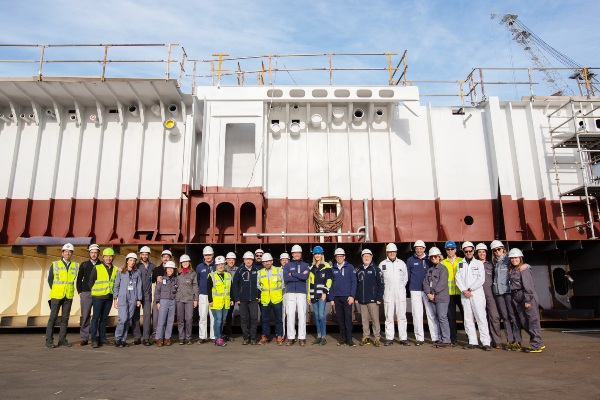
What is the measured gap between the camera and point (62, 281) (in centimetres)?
804

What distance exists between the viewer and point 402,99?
11367 mm

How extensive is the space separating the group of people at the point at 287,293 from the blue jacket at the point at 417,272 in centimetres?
2

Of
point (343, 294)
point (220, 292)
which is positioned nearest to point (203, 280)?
point (220, 292)

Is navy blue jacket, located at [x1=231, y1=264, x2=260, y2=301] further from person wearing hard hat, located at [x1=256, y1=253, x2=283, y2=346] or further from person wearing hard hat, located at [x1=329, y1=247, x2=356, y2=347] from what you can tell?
person wearing hard hat, located at [x1=329, y1=247, x2=356, y2=347]

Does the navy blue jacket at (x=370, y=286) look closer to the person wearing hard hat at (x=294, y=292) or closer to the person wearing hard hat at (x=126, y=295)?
the person wearing hard hat at (x=294, y=292)

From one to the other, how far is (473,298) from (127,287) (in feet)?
20.8

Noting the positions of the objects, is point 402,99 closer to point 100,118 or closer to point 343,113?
point 343,113

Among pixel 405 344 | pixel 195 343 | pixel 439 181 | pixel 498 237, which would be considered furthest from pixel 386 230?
pixel 195 343

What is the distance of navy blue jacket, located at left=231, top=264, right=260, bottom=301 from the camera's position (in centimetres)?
822

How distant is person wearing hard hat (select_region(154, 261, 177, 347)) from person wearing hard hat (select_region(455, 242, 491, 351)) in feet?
17.4

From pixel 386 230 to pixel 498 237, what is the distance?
2.97 m

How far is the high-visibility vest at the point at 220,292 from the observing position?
8.12 m

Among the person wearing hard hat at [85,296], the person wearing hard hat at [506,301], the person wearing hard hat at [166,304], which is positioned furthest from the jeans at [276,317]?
the person wearing hard hat at [506,301]

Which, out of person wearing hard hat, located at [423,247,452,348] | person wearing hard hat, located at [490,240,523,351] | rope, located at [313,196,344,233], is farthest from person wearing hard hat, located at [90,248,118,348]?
person wearing hard hat, located at [490,240,523,351]
